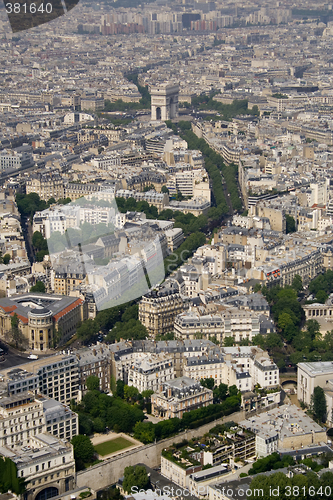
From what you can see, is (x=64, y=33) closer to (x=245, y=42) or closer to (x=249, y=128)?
(x=245, y=42)

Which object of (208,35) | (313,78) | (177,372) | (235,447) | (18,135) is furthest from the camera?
(208,35)

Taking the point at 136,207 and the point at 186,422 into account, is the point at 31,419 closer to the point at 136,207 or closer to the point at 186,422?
the point at 186,422

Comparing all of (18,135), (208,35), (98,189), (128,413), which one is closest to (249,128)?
(18,135)

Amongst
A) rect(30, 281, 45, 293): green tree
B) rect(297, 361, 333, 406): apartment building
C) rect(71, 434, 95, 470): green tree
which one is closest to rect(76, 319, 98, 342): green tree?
rect(30, 281, 45, 293): green tree

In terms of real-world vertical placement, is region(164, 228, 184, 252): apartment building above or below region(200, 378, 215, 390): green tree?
above

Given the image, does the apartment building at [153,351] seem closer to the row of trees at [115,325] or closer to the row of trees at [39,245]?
the row of trees at [115,325]

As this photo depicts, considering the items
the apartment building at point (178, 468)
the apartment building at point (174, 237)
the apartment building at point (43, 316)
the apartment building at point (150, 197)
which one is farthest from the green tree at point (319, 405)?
the apartment building at point (150, 197)

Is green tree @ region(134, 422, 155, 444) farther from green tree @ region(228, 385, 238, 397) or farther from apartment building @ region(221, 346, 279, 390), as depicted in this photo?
apartment building @ region(221, 346, 279, 390)
